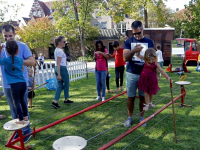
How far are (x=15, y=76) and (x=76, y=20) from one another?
73.5ft

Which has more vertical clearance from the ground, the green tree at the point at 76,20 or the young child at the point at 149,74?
the green tree at the point at 76,20

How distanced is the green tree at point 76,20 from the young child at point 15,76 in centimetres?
2089

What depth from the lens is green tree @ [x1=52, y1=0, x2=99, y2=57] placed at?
23328 mm

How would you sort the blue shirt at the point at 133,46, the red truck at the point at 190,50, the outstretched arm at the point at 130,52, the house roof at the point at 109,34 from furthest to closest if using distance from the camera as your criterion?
the house roof at the point at 109,34, the red truck at the point at 190,50, the blue shirt at the point at 133,46, the outstretched arm at the point at 130,52

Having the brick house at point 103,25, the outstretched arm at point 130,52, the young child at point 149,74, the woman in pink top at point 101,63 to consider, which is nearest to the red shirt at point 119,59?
the woman in pink top at point 101,63

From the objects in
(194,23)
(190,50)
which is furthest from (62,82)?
(194,23)

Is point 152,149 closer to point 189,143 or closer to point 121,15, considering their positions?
point 189,143

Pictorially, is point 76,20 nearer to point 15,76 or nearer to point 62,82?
point 62,82

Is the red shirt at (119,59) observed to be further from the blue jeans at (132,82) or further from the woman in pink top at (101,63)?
the blue jeans at (132,82)

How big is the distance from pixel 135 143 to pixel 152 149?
1.09 feet

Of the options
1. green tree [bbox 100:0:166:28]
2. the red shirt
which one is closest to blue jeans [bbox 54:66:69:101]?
the red shirt

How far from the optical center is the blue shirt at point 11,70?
287 cm

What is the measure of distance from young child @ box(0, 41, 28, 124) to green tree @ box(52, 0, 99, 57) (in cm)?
2089

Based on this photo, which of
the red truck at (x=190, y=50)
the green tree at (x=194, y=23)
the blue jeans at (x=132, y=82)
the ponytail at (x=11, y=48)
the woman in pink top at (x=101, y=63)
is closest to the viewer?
the ponytail at (x=11, y=48)
